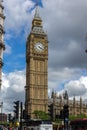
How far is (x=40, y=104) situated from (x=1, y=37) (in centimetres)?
12607

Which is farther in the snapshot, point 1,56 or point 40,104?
point 40,104

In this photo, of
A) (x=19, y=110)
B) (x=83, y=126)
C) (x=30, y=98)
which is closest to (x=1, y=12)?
(x=19, y=110)

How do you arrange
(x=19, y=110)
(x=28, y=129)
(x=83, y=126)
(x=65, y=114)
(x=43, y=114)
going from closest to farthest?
1. (x=65, y=114)
2. (x=83, y=126)
3. (x=19, y=110)
4. (x=28, y=129)
5. (x=43, y=114)

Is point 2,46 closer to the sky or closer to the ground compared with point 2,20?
closer to the ground

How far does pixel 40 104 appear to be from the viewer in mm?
197250

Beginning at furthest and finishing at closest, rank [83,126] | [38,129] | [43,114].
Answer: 1. [43,114]
2. [38,129]
3. [83,126]

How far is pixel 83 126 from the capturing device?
4031 centimetres

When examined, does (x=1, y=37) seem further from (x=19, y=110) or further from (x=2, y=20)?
(x=19, y=110)

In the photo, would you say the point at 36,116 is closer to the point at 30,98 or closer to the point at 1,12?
the point at 30,98

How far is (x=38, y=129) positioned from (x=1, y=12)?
23.6 m

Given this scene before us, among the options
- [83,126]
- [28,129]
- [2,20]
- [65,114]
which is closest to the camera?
[65,114]

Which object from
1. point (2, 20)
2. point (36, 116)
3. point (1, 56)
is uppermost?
point (2, 20)

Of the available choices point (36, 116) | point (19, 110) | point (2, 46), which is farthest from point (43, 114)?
point (19, 110)

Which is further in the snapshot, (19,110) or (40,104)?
(40,104)
